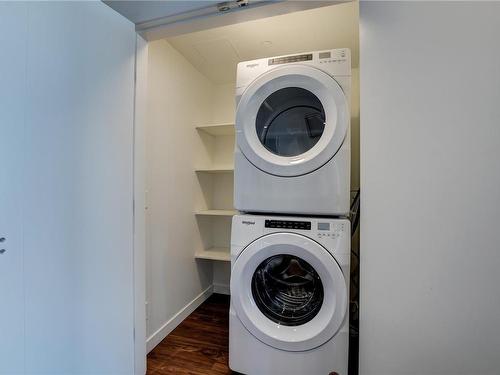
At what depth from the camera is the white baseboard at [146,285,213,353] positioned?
167cm

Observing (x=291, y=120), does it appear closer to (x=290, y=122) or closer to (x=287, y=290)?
(x=290, y=122)

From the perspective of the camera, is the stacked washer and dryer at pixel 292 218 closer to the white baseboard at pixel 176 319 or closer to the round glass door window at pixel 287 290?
the round glass door window at pixel 287 290

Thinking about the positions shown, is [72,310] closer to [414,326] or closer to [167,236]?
[167,236]

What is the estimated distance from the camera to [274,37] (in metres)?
1.77

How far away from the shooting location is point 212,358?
5.19ft

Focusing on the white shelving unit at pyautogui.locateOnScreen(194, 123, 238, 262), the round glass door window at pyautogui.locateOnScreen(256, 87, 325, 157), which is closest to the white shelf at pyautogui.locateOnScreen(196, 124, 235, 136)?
the white shelving unit at pyautogui.locateOnScreen(194, 123, 238, 262)

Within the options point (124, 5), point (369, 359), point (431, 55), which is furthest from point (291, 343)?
point (124, 5)

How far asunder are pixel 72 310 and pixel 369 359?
126 cm

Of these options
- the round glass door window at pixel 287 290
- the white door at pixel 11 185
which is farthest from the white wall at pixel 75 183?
the round glass door window at pixel 287 290

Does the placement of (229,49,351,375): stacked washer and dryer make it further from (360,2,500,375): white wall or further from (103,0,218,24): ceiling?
(103,0,218,24): ceiling

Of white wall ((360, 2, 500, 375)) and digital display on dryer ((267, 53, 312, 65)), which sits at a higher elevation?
digital display on dryer ((267, 53, 312, 65))

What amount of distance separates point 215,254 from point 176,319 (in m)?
0.59

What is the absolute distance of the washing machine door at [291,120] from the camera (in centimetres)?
122

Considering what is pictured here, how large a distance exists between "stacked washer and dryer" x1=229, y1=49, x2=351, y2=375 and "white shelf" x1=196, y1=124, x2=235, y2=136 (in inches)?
33.2
